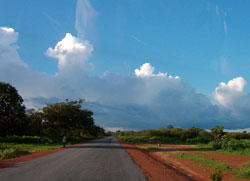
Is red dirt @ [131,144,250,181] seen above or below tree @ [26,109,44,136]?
below

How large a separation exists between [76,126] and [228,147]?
35296 mm

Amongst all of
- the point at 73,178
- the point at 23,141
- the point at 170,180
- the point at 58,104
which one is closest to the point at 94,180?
the point at 73,178

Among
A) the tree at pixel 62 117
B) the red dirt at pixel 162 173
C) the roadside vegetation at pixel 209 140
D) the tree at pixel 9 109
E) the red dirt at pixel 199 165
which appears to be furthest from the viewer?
the tree at pixel 62 117

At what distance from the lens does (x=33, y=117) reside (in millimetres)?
52750

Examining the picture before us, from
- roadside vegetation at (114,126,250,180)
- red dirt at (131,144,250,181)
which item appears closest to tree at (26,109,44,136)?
roadside vegetation at (114,126,250,180)

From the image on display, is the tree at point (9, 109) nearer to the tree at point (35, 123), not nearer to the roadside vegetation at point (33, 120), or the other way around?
the roadside vegetation at point (33, 120)

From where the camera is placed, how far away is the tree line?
3709 cm

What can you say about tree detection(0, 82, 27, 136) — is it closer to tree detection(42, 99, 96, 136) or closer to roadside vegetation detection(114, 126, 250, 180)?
tree detection(42, 99, 96, 136)

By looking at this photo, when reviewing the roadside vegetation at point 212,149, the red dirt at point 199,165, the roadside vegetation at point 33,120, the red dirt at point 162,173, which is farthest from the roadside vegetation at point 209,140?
the roadside vegetation at point 33,120

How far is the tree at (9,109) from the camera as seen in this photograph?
36562 millimetres

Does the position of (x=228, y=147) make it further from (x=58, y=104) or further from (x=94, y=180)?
(x=58, y=104)

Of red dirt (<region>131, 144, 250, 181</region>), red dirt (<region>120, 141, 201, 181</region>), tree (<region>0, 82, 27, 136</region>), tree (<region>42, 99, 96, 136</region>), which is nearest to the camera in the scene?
red dirt (<region>120, 141, 201, 181</region>)

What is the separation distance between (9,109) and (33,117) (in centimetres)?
1568

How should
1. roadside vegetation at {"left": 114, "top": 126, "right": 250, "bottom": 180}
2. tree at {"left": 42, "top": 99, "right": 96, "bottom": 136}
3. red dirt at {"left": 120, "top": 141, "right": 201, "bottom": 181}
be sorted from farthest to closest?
1. tree at {"left": 42, "top": 99, "right": 96, "bottom": 136}
2. roadside vegetation at {"left": 114, "top": 126, "right": 250, "bottom": 180}
3. red dirt at {"left": 120, "top": 141, "right": 201, "bottom": 181}
